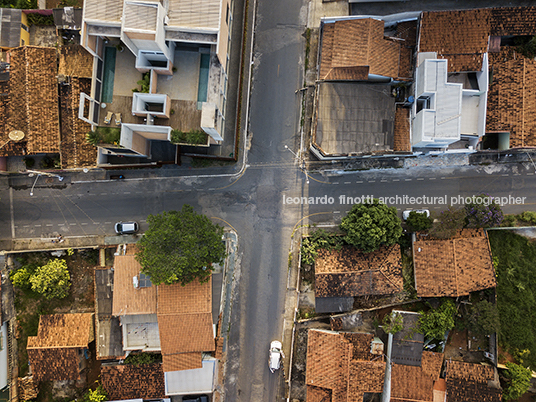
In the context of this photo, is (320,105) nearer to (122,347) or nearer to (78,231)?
(78,231)

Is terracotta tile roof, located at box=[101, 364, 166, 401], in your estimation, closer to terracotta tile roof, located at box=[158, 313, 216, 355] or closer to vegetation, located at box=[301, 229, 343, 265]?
terracotta tile roof, located at box=[158, 313, 216, 355]

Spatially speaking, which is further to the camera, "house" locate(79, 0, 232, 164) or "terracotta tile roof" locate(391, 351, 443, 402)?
"terracotta tile roof" locate(391, 351, 443, 402)

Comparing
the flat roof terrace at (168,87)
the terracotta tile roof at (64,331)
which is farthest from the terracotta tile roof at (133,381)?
the flat roof terrace at (168,87)

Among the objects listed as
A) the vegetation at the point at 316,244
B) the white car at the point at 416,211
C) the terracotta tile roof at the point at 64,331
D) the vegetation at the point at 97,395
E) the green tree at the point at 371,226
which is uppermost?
the white car at the point at 416,211

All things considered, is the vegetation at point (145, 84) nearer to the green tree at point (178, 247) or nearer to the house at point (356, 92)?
the green tree at point (178, 247)

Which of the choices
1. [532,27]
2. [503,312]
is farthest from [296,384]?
[532,27]

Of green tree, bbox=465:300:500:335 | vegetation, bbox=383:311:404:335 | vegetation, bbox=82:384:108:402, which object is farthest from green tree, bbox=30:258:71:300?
green tree, bbox=465:300:500:335

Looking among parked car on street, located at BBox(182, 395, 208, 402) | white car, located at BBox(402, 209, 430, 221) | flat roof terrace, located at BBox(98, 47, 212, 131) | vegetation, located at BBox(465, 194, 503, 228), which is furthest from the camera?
parked car on street, located at BBox(182, 395, 208, 402)
